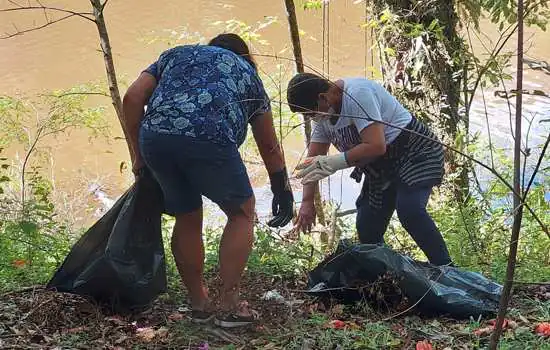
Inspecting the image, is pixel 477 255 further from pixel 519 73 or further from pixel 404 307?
pixel 519 73

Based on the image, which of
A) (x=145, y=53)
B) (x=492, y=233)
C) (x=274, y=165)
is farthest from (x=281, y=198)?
(x=145, y=53)

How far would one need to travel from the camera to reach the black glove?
2.87 metres

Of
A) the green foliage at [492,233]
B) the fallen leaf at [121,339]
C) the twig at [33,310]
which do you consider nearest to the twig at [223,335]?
the fallen leaf at [121,339]

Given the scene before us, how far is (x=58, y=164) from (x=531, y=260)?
22.3 feet

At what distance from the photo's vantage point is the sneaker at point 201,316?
106 inches

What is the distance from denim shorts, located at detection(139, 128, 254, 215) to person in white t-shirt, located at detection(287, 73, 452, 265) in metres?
0.50

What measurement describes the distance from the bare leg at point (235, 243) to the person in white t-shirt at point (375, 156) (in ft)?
1.47

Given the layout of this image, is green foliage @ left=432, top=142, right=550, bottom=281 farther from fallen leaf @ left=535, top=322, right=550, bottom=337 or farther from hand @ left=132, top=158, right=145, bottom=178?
hand @ left=132, top=158, right=145, bottom=178

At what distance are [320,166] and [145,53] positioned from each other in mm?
7856

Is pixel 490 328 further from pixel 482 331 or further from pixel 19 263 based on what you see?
pixel 19 263

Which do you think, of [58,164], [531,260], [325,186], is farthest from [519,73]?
[58,164]

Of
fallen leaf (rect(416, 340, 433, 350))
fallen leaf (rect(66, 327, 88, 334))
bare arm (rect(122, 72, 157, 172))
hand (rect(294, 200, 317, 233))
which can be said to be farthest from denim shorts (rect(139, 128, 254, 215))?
fallen leaf (rect(416, 340, 433, 350))

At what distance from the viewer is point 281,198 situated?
115 inches

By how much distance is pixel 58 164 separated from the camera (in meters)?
8.92
